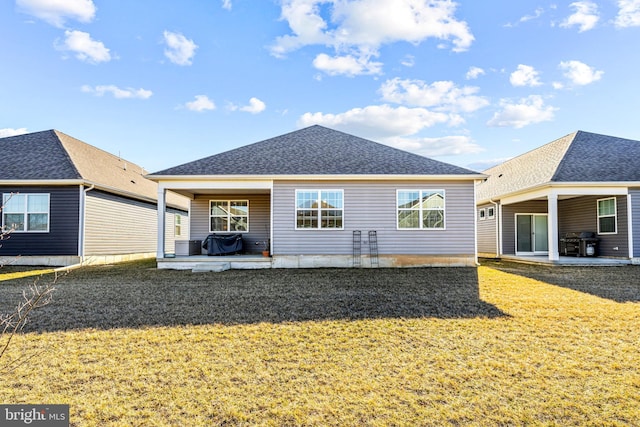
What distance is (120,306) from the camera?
21.1ft

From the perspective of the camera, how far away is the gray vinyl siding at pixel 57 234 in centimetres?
1306

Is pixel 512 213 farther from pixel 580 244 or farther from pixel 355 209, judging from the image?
pixel 355 209

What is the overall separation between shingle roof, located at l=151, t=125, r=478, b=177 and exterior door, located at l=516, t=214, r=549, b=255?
694 centimetres

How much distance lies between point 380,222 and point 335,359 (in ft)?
27.9

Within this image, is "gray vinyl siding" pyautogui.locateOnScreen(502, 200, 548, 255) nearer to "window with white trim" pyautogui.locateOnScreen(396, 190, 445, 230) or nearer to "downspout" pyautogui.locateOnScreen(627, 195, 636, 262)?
"downspout" pyautogui.locateOnScreen(627, 195, 636, 262)

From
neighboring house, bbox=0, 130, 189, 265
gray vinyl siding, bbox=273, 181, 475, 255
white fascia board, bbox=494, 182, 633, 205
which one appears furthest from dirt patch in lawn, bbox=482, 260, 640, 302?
neighboring house, bbox=0, 130, 189, 265

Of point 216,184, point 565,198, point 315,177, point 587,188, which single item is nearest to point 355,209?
point 315,177

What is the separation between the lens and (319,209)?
12.1 meters

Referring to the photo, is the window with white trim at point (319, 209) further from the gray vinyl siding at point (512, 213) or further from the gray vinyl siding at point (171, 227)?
the gray vinyl siding at point (171, 227)

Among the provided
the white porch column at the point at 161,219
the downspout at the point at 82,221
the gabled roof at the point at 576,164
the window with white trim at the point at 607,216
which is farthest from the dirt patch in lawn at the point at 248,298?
A: the window with white trim at the point at 607,216

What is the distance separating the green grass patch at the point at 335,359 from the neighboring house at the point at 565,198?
6844mm

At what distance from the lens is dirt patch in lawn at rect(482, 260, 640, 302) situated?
760 centimetres

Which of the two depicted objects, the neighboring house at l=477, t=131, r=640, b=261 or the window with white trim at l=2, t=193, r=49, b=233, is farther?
the window with white trim at l=2, t=193, r=49, b=233

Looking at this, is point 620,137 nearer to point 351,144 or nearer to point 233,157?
point 351,144
